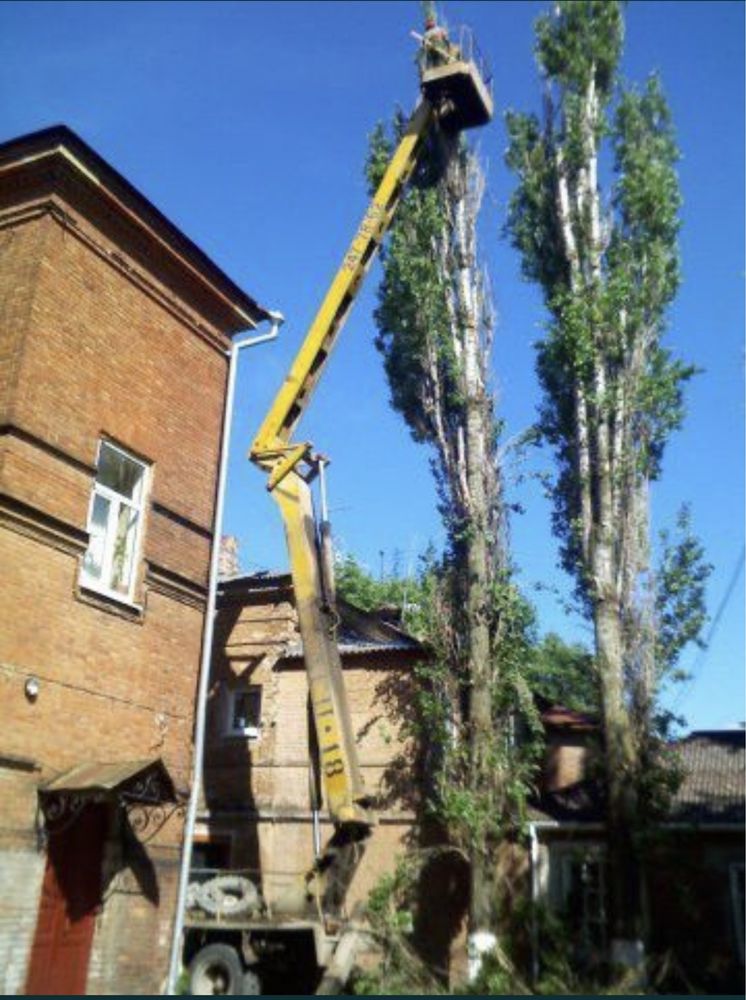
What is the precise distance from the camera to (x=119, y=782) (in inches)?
348

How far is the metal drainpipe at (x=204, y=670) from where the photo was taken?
1041 centimetres

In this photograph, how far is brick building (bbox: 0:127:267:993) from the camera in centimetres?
900

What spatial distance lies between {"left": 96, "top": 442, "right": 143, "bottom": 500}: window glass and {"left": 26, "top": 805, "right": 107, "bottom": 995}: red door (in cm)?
394

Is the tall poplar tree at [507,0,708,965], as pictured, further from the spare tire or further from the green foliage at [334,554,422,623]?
the green foliage at [334,554,422,623]

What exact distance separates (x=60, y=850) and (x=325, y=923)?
10.4 ft

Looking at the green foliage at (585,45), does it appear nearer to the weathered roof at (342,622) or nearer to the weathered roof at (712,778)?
the weathered roof at (342,622)

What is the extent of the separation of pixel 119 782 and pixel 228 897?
348cm

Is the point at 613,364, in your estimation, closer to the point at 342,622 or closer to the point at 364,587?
the point at 342,622

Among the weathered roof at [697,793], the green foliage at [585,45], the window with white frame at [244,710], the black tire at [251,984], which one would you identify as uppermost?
the green foliage at [585,45]

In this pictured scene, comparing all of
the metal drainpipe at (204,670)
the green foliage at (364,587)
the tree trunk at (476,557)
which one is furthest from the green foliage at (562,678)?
the metal drainpipe at (204,670)

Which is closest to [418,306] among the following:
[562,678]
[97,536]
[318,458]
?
[318,458]

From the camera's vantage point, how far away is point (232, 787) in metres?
17.2

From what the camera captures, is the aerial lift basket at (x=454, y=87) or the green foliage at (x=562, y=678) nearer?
the aerial lift basket at (x=454, y=87)

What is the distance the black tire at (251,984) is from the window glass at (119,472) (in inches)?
237
